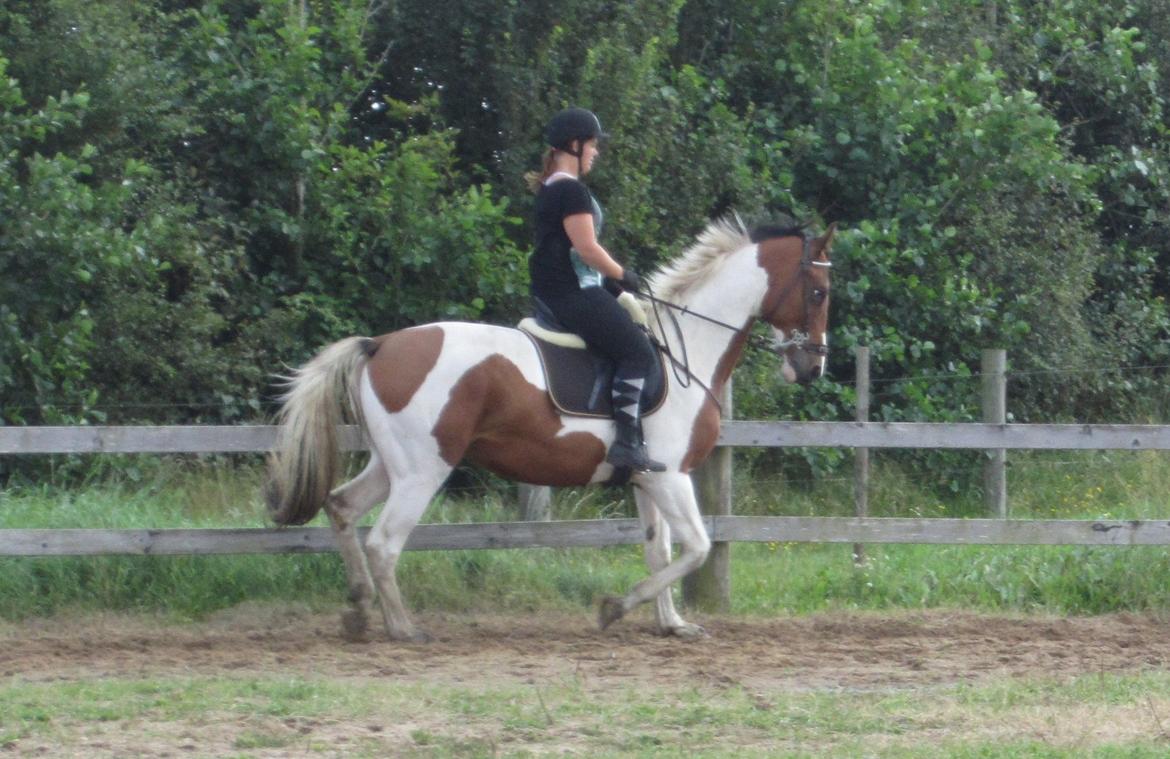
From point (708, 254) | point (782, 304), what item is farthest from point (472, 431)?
point (782, 304)

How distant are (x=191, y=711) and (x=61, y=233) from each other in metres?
5.09

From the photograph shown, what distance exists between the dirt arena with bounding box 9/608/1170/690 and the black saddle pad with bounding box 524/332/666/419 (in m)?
1.17

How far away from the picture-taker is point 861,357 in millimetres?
10227

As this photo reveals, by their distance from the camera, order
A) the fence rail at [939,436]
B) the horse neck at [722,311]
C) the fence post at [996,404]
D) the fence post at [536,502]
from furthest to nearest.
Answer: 1. the fence post at [996,404]
2. the fence post at [536,502]
3. the fence rail at [939,436]
4. the horse neck at [722,311]

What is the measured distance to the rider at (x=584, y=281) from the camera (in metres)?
7.07

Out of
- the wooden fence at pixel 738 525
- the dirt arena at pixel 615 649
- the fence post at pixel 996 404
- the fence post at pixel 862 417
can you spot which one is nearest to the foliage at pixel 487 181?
the fence post at pixel 996 404

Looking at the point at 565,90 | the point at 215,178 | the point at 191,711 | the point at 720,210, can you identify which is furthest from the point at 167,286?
the point at 191,711

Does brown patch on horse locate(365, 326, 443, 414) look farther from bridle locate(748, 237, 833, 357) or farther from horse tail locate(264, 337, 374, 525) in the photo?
bridle locate(748, 237, 833, 357)

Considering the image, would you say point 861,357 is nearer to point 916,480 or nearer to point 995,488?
point 995,488

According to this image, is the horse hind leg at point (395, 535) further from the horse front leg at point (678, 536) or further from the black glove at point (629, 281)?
the black glove at point (629, 281)

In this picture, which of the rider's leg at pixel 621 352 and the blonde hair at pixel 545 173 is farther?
the blonde hair at pixel 545 173

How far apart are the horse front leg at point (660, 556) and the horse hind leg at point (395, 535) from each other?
3.70 ft

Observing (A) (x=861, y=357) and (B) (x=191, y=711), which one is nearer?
(B) (x=191, y=711)

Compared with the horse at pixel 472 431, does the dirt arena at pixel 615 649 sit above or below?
below
